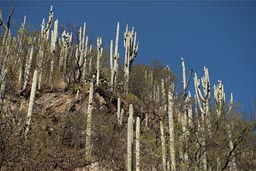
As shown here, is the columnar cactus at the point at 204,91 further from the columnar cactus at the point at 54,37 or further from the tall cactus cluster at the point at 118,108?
the columnar cactus at the point at 54,37

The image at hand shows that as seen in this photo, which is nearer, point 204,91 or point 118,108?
point 204,91

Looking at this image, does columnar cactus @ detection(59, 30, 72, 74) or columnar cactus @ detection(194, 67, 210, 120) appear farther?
columnar cactus @ detection(59, 30, 72, 74)

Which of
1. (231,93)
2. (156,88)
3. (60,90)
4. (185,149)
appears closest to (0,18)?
(60,90)

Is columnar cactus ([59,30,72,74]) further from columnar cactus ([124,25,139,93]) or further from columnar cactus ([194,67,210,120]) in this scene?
columnar cactus ([194,67,210,120])

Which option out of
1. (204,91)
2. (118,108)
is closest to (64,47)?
(118,108)

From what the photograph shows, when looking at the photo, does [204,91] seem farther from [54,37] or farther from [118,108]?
[54,37]

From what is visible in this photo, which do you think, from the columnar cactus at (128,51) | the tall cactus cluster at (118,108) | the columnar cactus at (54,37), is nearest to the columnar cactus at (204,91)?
the tall cactus cluster at (118,108)

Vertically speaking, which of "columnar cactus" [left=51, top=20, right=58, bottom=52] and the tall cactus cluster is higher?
"columnar cactus" [left=51, top=20, right=58, bottom=52]

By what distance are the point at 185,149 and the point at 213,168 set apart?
1282 millimetres

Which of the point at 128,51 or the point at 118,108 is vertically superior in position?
the point at 128,51

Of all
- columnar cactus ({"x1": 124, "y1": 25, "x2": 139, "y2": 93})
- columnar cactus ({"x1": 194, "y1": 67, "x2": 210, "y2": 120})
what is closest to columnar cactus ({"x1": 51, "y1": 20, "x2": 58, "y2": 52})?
columnar cactus ({"x1": 124, "y1": 25, "x2": 139, "y2": 93})

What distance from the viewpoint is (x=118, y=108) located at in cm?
1920

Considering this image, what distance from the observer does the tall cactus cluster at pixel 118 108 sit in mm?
12273

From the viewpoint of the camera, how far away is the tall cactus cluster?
483 inches
